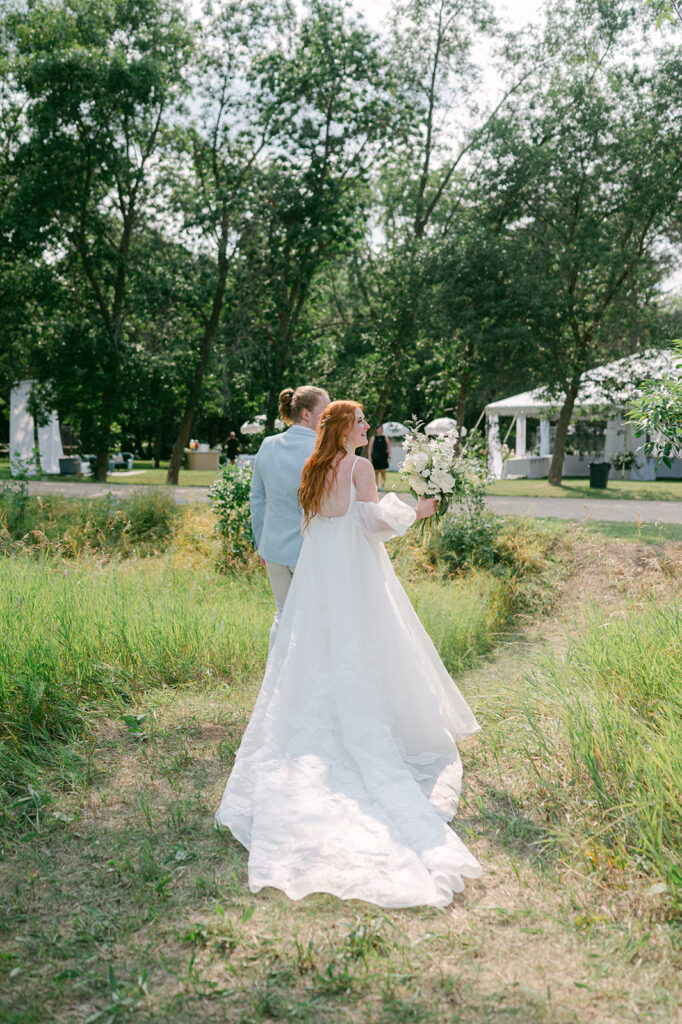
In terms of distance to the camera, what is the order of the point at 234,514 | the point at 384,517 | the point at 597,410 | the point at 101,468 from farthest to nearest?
the point at 101,468 → the point at 597,410 → the point at 234,514 → the point at 384,517

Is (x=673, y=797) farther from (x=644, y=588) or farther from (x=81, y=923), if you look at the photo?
(x=644, y=588)

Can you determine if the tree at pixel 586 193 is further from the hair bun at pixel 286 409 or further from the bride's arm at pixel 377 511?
the bride's arm at pixel 377 511

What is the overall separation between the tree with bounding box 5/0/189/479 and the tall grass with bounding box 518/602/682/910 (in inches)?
657

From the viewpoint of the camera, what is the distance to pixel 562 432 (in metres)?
22.6

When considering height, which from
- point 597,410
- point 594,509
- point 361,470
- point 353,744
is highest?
point 597,410

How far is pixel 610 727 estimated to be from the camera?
3.70 metres

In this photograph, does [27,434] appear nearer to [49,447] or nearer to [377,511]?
[49,447]

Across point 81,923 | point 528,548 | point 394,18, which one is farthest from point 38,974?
point 394,18

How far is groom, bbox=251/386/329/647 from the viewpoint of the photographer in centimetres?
495

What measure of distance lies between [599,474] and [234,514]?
584 inches

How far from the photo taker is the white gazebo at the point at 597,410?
20.2 m

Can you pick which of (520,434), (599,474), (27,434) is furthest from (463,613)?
(27,434)

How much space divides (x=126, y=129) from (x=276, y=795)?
1901 cm

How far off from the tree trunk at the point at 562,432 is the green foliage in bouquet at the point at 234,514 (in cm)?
1355
